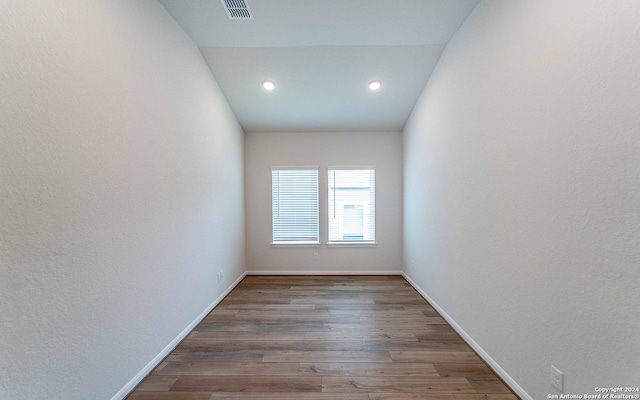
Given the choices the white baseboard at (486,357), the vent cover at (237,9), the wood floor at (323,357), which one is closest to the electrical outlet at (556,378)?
the white baseboard at (486,357)

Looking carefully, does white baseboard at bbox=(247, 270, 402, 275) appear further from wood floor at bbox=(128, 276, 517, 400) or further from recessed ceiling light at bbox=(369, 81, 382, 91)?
recessed ceiling light at bbox=(369, 81, 382, 91)

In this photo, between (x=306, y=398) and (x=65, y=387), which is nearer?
(x=65, y=387)

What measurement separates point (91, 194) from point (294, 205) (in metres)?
3.01

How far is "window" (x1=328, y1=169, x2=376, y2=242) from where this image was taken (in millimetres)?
4219

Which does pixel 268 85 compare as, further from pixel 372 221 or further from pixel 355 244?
pixel 355 244

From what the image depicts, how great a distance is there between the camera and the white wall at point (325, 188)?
13.6 feet

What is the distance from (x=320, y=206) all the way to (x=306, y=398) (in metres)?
2.94

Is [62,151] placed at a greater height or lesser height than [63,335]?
greater

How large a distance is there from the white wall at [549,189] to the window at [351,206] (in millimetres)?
1903

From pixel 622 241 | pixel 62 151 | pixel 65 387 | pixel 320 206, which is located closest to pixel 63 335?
pixel 65 387

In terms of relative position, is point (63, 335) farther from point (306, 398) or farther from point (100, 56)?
point (100, 56)

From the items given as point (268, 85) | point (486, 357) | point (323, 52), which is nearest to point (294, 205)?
point (268, 85)

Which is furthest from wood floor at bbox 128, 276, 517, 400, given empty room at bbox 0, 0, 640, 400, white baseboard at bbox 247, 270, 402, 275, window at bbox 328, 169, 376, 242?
window at bbox 328, 169, 376, 242

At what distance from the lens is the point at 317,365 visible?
1.86m
